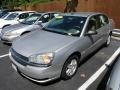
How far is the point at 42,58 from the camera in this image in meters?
4.38

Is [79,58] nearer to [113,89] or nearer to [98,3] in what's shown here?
[113,89]

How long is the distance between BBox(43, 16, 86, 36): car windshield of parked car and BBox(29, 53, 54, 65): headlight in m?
1.28

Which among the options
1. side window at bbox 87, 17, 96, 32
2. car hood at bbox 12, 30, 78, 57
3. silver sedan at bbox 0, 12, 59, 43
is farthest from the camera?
silver sedan at bbox 0, 12, 59, 43

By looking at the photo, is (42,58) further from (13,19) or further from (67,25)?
(13,19)

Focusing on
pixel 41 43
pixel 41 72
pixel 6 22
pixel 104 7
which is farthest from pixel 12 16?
pixel 41 72

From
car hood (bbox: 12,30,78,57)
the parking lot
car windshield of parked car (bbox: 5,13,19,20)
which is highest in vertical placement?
car hood (bbox: 12,30,78,57)

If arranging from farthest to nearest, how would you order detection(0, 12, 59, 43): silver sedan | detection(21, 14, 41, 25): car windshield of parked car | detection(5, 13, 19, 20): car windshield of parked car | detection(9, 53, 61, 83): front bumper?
detection(5, 13, 19, 20): car windshield of parked car
detection(21, 14, 41, 25): car windshield of parked car
detection(0, 12, 59, 43): silver sedan
detection(9, 53, 61, 83): front bumper

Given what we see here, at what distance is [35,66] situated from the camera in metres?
4.32

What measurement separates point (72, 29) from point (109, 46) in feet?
10.9

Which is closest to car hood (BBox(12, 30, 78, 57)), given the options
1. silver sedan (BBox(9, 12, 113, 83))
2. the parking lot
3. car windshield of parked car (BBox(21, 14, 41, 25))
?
silver sedan (BBox(9, 12, 113, 83))

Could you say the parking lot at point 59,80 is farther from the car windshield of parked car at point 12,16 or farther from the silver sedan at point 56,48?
the car windshield of parked car at point 12,16

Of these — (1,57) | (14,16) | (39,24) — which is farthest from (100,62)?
(14,16)

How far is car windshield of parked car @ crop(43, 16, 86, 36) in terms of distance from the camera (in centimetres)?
552

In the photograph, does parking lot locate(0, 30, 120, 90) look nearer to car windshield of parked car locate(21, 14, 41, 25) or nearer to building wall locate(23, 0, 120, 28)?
car windshield of parked car locate(21, 14, 41, 25)
